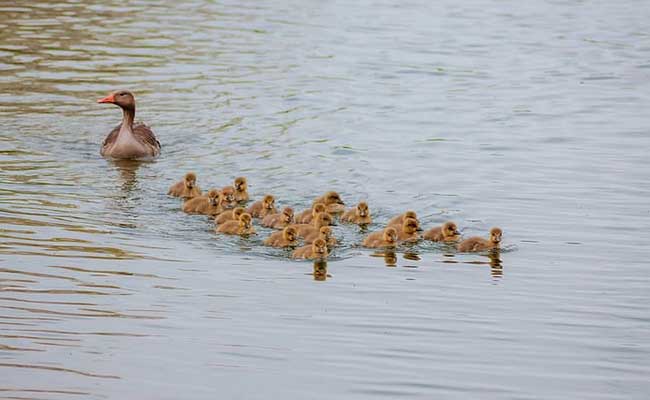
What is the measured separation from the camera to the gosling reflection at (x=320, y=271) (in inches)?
429

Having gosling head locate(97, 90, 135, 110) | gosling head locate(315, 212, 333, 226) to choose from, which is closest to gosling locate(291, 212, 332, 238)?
gosling head locate(315, 212, 333, 226)

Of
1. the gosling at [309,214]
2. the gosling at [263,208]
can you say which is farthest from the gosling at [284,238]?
the gosling at [263,208]

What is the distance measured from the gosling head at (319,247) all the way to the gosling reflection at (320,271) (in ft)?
0.27

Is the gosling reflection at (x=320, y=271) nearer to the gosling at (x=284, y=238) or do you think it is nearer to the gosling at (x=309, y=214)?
the gosling at (x=284, y=238)

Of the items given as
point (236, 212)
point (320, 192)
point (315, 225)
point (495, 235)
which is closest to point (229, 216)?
point (236, 212)

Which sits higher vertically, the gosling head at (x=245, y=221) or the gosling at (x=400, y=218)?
the gosling at (x=400, y=218)

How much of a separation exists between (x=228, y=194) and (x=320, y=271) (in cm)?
232

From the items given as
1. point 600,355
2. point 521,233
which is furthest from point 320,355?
point 521,233

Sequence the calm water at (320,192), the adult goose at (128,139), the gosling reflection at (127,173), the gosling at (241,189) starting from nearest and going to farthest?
the calm water at (320,192)
the gosling at (241,189)
the gosling reflection at (127,173)
the adult goose at (128,139)

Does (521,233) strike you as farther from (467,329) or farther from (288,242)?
(467,329)

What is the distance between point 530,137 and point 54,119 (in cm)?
614

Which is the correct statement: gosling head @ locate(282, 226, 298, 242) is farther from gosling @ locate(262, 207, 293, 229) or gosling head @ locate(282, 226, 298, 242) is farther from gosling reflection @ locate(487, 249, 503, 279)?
gosling reflection @ locate(487, 249, 503, 279)

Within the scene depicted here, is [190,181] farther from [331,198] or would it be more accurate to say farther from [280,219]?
[331,198]

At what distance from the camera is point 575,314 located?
395 inches
